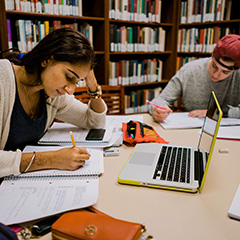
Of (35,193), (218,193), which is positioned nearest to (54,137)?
(35,193)

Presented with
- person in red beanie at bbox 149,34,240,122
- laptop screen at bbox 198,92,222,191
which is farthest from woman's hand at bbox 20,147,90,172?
person in red beanie at bbox 149,34,240,122

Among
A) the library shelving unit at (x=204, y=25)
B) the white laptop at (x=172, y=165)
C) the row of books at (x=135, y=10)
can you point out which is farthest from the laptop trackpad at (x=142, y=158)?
the library shelving unit at (x=204, y=25)

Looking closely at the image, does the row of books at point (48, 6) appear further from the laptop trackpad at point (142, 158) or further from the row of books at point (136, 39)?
the laptop trackpad at point (142, 158)

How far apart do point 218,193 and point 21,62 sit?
0.98 m

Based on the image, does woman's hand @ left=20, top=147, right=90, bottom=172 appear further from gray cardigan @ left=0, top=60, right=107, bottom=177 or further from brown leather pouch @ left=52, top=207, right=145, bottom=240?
brown leather pouch @ left=52, top=207, right=145, bottom=240

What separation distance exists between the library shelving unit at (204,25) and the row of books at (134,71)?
37cm

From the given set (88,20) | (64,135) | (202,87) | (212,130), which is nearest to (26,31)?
(88,20)

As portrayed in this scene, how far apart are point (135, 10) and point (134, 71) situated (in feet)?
2.21

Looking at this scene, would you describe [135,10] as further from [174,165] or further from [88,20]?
[174,165]

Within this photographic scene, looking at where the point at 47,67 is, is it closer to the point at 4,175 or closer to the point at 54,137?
the point at 54,137

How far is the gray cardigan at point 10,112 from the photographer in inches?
34.0

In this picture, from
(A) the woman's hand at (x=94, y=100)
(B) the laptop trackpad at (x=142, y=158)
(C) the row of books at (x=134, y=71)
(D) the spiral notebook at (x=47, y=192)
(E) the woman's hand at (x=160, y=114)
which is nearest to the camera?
(D) the spiral notebook at (x=47, y=192)

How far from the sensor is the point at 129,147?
3.86 ft

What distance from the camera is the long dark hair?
1005 mm
